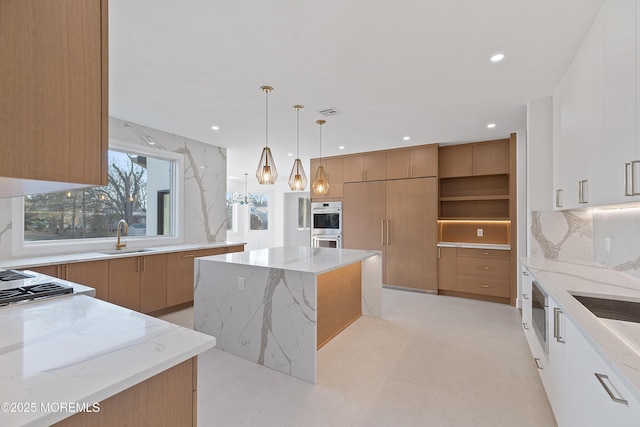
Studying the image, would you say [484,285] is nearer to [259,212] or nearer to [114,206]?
[114,206]

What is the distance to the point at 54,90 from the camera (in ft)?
2.16

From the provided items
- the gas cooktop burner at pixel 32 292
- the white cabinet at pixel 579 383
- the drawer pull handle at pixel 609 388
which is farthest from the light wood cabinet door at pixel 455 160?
the gas cooktop burner at pixel 32 292

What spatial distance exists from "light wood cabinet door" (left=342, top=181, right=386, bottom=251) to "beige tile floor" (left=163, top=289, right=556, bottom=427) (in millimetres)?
2183

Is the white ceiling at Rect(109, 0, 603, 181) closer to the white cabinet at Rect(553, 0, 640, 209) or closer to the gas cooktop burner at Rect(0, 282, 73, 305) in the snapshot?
the white cabinet at Rect(553, 0, 640, 209)

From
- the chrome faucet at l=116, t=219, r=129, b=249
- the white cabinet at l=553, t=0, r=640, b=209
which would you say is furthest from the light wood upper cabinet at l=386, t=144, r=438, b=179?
the chrome faucet at l=116, t=219, r=129, b=249

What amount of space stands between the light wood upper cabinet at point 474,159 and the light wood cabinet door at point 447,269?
130cm

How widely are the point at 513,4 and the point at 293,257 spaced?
2.56m

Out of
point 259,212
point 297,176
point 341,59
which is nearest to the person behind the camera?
point 341,59

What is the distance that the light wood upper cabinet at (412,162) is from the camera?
4809 millimetres

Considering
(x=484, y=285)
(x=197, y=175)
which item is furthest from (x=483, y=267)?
(x=197, y=175)

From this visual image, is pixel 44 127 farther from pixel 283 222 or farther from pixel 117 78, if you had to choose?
pixel 283 222

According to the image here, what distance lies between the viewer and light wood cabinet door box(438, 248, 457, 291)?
4.65 m

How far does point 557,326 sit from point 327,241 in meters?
4.35

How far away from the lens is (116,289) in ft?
10.4
